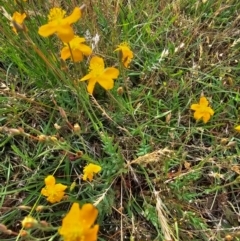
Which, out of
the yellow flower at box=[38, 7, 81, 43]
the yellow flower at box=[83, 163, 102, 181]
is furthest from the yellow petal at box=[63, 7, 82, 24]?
the yellow flower at box=[83, 163, 102, 181]

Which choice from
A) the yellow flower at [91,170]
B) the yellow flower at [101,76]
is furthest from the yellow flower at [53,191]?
the yellow flower at [101,76]

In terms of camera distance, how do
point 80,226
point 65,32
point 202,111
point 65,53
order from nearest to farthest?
point 80,226 < point 65,32 < point 65,53 < point 202,111

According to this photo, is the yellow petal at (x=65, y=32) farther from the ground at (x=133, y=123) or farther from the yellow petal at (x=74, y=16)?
the ground at (x=133, y=123)

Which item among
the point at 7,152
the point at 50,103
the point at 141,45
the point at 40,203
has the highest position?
the point at 141,45

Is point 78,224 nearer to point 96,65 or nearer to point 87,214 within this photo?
point 87,214

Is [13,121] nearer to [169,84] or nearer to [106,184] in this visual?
[106,184]

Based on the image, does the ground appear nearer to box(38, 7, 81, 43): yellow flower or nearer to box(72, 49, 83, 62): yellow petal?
box(72, 49, 83, 62): yellow petal

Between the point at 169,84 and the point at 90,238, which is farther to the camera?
the point at 169,84

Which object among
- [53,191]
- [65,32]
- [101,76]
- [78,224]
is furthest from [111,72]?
[78,224]

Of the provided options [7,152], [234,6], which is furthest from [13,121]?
[234,6]
